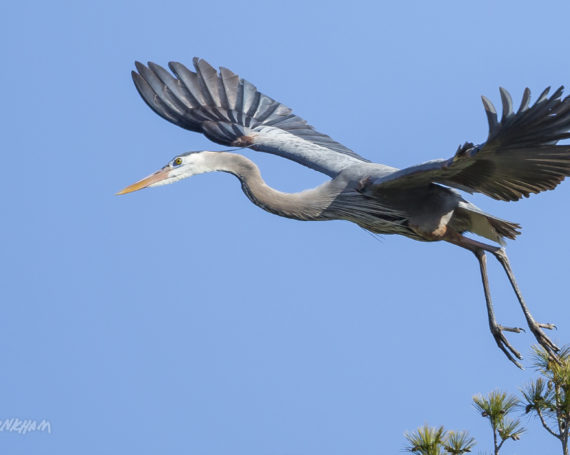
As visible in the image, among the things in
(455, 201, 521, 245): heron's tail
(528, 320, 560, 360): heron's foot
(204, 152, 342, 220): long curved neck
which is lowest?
(528, 320, 560, 360): heron's foot

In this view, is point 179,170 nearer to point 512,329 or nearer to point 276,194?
point 276,194

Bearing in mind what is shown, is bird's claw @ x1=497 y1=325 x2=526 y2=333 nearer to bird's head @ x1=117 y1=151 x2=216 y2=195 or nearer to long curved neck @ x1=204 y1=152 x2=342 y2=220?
long curved neck @ x1=204 y1=152 x2=342 y2=220

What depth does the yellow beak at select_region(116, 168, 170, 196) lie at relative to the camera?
1020 cm

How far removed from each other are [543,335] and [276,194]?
250 centimetres

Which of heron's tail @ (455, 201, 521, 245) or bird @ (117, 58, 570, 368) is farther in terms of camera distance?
heron's tail @ (455, 201, 521, 245)

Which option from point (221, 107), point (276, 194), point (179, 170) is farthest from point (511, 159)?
point (221, 107)

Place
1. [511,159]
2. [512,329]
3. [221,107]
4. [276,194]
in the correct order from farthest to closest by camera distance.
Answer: [221,107] → [276,194] → [512,329] → [511,159]

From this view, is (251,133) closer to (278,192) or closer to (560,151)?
(278,192)

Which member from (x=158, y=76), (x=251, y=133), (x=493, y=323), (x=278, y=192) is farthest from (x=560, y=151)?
(x=158, y=76)

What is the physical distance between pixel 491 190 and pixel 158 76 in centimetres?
429

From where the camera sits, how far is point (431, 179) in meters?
9.30

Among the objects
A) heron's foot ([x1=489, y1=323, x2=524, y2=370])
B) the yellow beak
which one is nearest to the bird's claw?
heron's foot ([x1=489, y1=323, x2=524, y2=370])

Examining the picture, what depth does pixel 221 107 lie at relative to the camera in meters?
12.2

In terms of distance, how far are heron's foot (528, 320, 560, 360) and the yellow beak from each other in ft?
11.0
